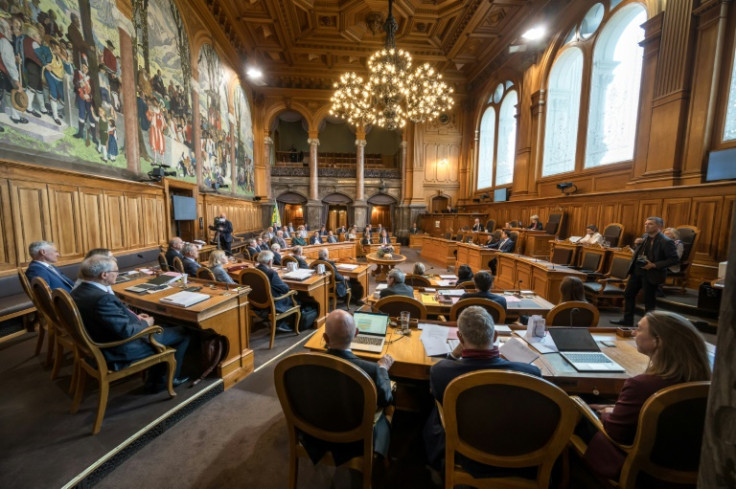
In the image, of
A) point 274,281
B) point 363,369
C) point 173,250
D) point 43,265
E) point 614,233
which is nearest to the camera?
point 363,369

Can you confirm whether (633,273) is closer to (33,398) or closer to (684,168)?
(684,168)

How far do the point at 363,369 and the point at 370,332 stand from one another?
741 mm

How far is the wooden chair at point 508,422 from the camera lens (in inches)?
47.1

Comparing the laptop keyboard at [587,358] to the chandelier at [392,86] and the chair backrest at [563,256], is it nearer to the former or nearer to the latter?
the chair backrest at [563,256]

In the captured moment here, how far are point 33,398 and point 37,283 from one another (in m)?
1.10

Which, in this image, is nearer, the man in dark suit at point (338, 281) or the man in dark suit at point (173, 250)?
the man in dark suit at point (173, 250)

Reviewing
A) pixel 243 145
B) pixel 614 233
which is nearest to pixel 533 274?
pixel 614 233

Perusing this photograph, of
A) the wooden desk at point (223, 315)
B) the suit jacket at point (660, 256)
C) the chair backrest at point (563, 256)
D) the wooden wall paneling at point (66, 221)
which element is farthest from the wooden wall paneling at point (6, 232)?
the chair backrest at point (563, 256)

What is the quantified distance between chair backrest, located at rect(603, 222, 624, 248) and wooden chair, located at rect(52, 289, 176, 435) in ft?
27.3

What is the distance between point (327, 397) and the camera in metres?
1.43

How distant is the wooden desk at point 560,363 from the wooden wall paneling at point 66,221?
16.2ft

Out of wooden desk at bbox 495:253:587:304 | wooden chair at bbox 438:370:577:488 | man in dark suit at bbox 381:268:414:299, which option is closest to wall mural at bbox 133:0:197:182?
man in dark suit at bbox 381:268:414:299

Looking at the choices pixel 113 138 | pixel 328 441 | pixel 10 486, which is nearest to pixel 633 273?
pixel 328 441

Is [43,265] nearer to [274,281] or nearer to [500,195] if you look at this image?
[274,281]
